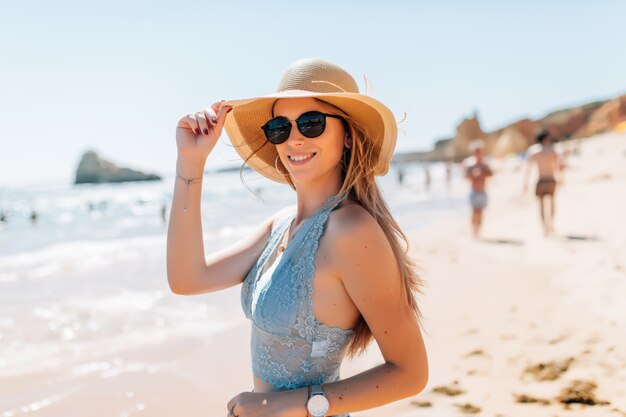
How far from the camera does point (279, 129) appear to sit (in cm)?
181

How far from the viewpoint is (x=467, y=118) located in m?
106

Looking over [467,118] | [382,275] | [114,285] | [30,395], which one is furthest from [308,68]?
[467,118]

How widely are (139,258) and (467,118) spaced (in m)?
102

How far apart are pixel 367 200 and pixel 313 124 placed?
0.31 meters

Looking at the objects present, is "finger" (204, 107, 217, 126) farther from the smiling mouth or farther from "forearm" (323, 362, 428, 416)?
"forearm" (323, 362, 428, 416)

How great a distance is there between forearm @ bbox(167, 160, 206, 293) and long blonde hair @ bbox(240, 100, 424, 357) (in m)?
0.54

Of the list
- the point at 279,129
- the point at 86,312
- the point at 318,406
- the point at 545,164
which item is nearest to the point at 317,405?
the point at 318,406

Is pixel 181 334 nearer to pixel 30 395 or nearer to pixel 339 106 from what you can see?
pixel 30 395

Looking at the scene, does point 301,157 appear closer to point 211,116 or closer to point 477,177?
point 211,116

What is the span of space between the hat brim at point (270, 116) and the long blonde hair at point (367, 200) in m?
0.03

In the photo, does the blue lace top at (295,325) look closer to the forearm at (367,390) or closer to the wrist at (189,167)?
the forearm at (367,390)

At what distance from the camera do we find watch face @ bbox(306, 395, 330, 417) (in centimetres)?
148

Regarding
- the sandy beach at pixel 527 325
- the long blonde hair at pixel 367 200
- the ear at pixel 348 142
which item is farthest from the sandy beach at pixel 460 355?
the ear at pixel 348 142

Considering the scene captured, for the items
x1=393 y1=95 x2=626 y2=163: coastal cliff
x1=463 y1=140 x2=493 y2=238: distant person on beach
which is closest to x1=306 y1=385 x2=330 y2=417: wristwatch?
x1=463 y1=140 x2=493 y2=238: distant person on beach
